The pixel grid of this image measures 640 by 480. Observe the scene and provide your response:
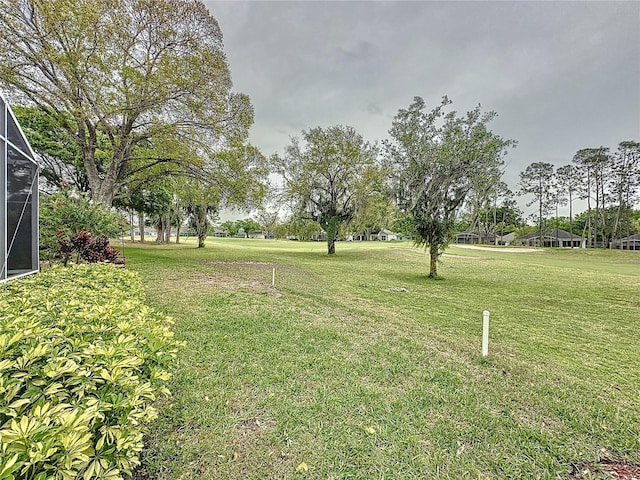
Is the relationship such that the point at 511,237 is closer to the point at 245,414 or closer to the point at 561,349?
the point at 561,349

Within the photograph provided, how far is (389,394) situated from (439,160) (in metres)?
8.13

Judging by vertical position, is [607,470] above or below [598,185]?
below

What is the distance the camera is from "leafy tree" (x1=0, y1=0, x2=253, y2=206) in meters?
9.28

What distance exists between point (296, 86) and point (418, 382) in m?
14.9

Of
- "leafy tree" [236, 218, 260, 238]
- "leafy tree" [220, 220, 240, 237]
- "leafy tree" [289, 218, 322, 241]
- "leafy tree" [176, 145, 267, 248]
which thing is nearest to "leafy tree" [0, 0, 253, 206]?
"leafy tree" [176, 145, 267, 248]

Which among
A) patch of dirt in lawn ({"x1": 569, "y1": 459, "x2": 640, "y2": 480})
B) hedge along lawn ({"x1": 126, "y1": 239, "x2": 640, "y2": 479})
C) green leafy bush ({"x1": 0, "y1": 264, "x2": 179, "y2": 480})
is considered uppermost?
green leafy bush ({"x1": 0, "y1": 264, "x2": 179, "y2": 480})

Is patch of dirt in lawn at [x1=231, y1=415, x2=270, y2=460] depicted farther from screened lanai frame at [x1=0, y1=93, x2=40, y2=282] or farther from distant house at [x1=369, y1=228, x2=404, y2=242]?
distant house at [x1=369, y1=228, x2=404, y2=242]

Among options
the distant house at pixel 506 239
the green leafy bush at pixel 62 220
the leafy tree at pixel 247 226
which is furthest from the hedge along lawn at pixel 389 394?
the leafy tree at pixel 247 226

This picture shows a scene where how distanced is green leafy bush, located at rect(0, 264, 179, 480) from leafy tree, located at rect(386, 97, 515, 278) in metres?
9.26

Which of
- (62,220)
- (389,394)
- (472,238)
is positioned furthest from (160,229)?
(472,238)

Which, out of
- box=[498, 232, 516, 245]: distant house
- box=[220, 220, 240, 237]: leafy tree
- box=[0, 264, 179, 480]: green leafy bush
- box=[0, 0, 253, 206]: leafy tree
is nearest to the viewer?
box=[0, 264, 179, 480]: green leafy bush

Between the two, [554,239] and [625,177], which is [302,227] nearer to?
[625,177]

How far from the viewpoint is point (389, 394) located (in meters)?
2.93

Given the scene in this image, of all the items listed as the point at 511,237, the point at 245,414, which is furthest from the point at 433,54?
the point at 511,237
